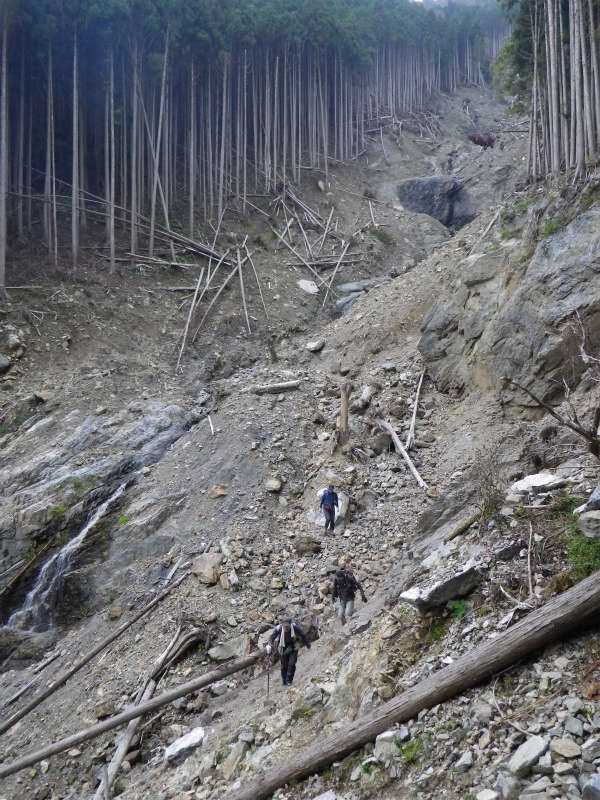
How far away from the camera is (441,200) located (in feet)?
113

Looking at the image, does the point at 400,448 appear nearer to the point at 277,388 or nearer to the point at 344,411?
the point at 344,411

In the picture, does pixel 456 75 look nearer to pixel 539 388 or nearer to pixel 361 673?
pixel 539 388

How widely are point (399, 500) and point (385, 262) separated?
18690mm

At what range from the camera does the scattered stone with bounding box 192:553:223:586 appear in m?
10.9

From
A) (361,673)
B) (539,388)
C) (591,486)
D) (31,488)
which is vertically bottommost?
(31,488)

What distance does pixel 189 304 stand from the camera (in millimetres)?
22875

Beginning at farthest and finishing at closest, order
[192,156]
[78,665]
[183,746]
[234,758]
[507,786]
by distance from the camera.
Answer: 1. [192,156]
2. [78,665]
3. [183,746]
4. [234,758]
5. [507,786]

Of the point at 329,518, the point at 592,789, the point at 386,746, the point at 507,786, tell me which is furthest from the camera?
the point at 329,518

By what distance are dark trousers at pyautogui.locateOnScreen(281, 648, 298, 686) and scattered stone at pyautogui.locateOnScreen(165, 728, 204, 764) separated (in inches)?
50.3

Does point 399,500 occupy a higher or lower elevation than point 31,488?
higher

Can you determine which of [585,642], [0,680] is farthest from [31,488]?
[585,642]

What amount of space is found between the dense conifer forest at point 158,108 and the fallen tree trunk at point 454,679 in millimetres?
20237

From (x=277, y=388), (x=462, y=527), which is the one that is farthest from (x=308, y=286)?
(x=462, y=527)

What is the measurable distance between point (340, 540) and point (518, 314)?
5998 millimetres
